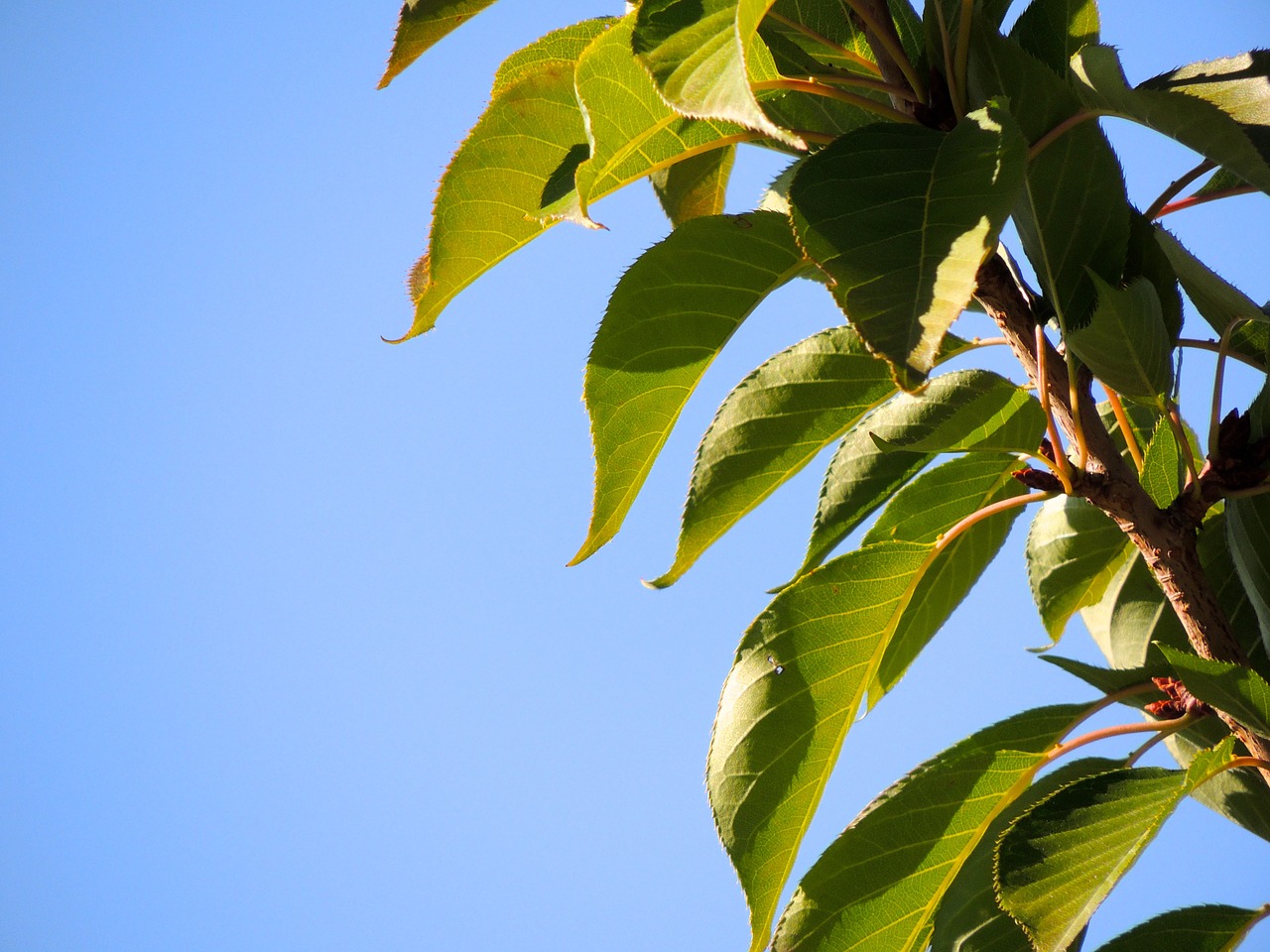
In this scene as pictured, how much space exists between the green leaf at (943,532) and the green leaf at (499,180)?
31 centimetres

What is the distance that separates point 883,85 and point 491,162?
0.76 feet

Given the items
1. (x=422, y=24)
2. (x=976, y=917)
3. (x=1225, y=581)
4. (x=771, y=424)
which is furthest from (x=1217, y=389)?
(x=422, y=24)

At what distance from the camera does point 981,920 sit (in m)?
0.68

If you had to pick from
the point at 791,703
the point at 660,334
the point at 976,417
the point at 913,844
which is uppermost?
the point at 660,334

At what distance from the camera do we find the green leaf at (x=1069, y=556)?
0.75 m

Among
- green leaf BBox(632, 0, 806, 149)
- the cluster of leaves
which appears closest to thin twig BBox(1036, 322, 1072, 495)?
the cluster of leaves

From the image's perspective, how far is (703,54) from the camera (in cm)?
43

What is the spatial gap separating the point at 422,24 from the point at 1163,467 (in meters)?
0.52

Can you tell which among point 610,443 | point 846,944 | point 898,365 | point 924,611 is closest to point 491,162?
point 610,443

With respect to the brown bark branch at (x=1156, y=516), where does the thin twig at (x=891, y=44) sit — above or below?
above

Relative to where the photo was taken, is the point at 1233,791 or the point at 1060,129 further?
the point at 1233,791

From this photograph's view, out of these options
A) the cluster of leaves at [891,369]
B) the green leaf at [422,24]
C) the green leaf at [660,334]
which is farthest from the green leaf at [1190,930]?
the green leaf at [422,24]

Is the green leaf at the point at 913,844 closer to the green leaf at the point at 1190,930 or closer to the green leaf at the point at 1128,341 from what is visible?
the green leaf at the point at 1190,930

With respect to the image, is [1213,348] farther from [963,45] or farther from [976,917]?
[976,917]
